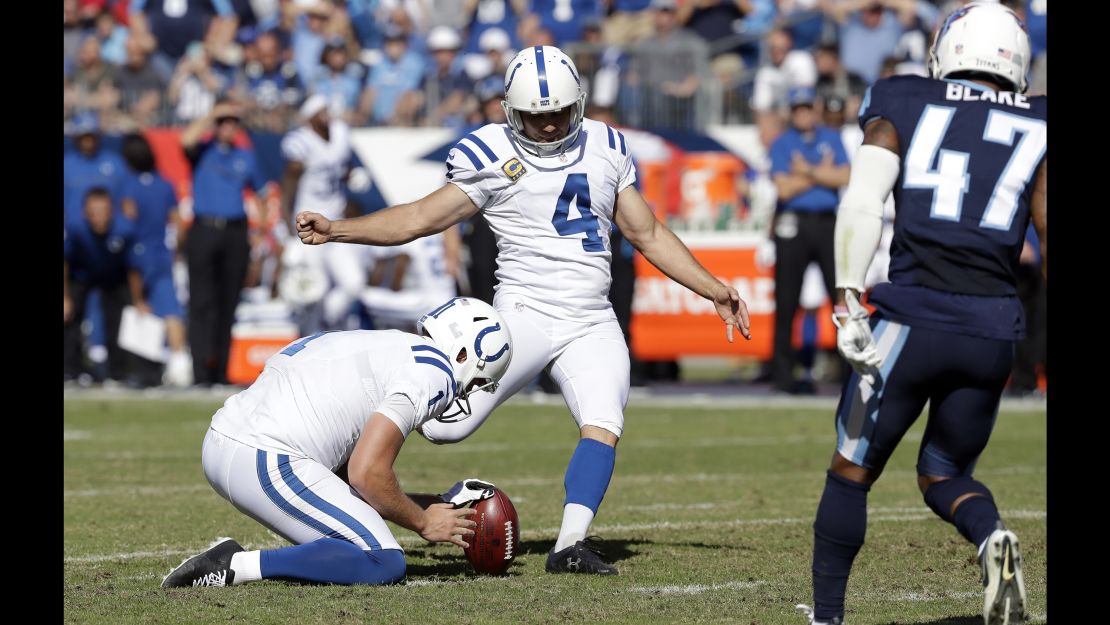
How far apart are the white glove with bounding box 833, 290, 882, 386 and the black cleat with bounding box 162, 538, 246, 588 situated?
2.21m

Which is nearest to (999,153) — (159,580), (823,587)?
(823,587)

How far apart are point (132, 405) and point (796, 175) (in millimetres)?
5352

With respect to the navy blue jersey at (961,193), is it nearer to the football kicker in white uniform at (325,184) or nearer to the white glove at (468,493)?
the white glove at (468,493)

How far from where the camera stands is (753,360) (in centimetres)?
1808

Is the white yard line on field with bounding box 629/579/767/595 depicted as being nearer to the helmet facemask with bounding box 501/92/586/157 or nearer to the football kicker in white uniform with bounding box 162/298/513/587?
the football kicker in white uniform with bounding box 162/298/513/587

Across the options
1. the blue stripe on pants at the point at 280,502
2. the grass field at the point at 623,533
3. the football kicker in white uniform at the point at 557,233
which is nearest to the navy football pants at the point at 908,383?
the grass field at the point at 623,533

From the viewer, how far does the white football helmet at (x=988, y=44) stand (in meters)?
4.95

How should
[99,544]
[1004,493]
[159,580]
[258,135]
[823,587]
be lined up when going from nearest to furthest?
[823,587]
[159,580]
[99,544]
[1004,493]
[258,135]

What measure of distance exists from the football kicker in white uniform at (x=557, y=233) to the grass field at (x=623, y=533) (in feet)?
1.96


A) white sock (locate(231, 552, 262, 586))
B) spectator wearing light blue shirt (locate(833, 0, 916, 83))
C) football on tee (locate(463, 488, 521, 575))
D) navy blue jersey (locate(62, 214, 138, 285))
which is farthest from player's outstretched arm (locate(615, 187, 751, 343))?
spectator wearing light blue shirt (locate(833, 0, 916, 83))

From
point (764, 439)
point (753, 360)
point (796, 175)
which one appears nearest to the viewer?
point (764, 439)

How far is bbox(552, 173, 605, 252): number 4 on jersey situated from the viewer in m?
6.59

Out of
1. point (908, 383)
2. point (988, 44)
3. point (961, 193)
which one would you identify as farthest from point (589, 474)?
point (988, 44)
